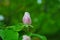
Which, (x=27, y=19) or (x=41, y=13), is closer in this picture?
(x=27, y=19)

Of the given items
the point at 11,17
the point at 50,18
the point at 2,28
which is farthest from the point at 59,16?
the point at 2,28

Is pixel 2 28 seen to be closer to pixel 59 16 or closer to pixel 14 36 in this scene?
pixel 14 36

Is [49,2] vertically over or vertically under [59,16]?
over

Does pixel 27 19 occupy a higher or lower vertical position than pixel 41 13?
lower

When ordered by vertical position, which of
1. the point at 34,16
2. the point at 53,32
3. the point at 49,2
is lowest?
the point at 53,32

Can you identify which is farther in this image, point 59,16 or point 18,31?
point 59,16

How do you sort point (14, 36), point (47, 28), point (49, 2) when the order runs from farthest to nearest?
point (49, 2)
point (47, 28)
point (14, 36)

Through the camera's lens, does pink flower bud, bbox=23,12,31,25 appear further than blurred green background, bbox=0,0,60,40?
No

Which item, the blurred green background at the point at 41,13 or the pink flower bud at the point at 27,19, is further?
the blurred green background at the point at 41,13
